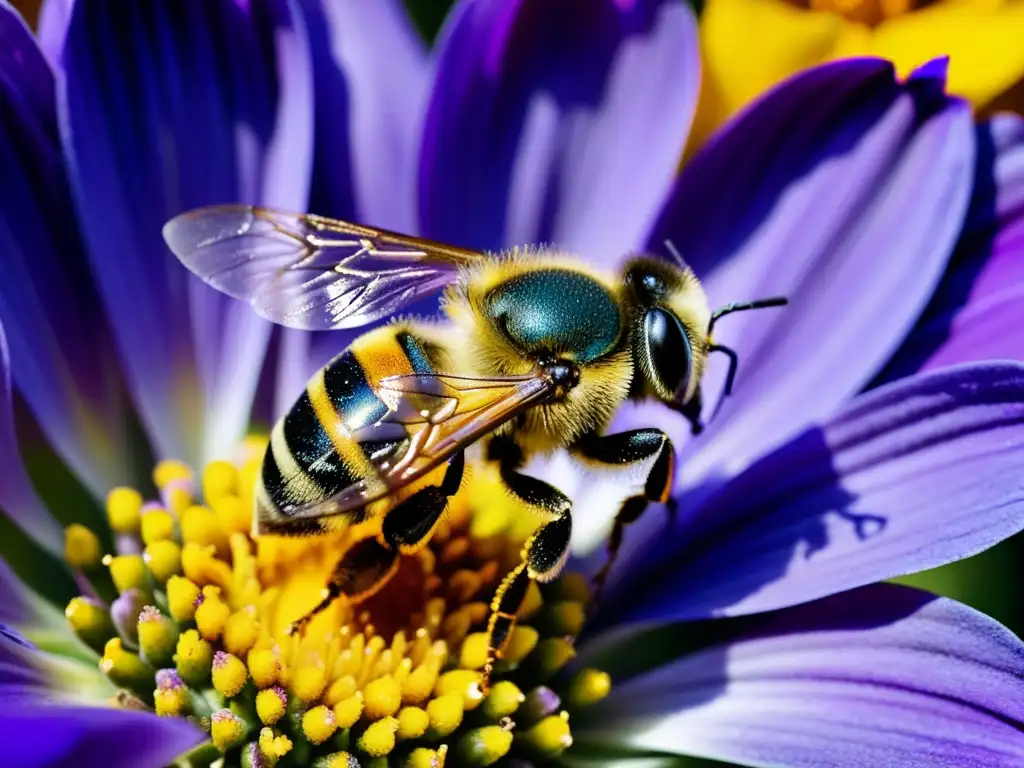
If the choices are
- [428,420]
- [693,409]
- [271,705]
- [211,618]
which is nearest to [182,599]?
[211,618]

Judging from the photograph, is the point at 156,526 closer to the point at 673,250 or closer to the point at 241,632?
the point at 241,632

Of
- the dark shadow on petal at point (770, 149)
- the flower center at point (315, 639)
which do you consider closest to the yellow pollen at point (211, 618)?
the flower center at point (315, 639)

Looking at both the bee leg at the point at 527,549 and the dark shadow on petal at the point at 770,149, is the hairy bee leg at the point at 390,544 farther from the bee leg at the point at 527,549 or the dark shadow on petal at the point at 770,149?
the dark shadow on petal at the point at 770,149

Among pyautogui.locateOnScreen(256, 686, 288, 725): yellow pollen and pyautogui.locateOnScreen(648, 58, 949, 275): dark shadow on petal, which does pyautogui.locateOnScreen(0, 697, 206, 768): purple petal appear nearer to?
pyautogui.locateOnScreen(256, 686, 288, 725): yellow pollen

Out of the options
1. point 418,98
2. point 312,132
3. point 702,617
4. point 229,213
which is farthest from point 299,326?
point 702,617

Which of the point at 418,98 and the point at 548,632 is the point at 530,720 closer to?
the point at 548,632
